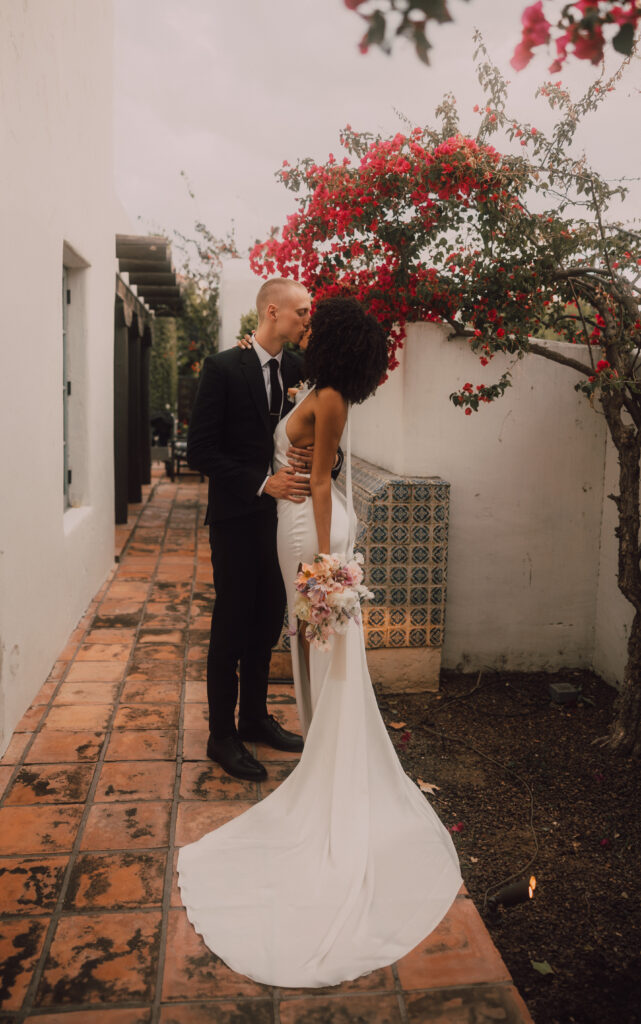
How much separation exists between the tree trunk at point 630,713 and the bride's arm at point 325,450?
1787 millimetres

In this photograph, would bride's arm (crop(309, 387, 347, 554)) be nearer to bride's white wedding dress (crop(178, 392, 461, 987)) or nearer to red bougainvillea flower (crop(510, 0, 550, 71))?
bride's white wedding dress (crop(178, 392, 461, 987))

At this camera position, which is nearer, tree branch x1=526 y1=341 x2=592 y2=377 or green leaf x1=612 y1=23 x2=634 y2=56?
green leaf x1=612 y1=23 x2=634 y2=56

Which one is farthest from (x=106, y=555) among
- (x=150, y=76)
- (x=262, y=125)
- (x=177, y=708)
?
(x=262, y=125)

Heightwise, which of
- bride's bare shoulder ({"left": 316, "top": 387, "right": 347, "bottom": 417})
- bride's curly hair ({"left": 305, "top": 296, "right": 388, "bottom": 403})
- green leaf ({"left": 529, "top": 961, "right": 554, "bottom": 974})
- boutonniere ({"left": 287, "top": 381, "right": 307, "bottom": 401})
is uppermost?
bride's curly hair ({"left": 305, "top": 296, "right": 388, "bottom": 403})

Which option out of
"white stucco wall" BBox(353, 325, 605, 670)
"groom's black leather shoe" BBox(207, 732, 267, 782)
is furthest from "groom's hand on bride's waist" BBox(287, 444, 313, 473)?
"white stucco wall" BBox(353, 325, 605, 670)

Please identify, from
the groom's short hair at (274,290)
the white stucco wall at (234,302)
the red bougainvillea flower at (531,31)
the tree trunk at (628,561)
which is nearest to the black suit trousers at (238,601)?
the groom's short hair at (274,290)

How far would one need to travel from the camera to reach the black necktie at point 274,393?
127 inches

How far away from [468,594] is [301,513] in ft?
6.65

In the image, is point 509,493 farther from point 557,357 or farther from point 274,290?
point 274,290

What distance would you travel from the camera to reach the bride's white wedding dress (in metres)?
2.22

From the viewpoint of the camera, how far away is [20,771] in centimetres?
327

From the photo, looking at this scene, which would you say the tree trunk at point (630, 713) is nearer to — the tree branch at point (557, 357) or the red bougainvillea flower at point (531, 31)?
the tree branch at point (557, 357)

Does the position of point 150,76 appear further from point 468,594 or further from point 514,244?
point 468,594

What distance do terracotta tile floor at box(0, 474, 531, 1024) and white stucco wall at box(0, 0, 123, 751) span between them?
Result: 0.34m
